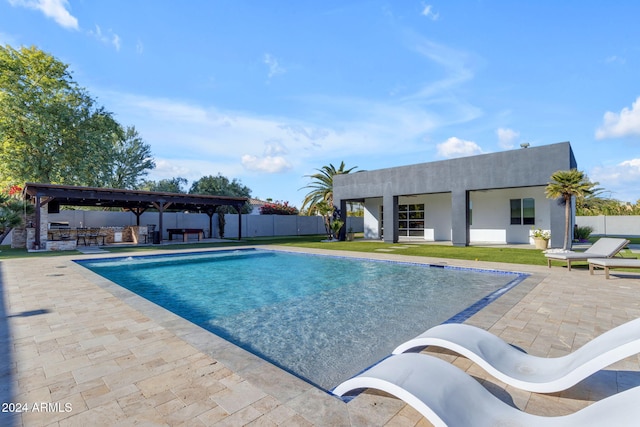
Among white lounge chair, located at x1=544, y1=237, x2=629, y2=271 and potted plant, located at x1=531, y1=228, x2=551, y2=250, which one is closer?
white lounge chair, located at x1=544, y1=237, x2=629, y2=271

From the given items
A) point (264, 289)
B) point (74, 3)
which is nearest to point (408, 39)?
point (264, 289)

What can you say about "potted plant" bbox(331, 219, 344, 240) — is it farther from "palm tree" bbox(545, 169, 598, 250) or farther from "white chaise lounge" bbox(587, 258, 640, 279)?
"white chaise lounge" bbox(587, 258, 640, 279)

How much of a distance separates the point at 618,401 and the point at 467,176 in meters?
15.7

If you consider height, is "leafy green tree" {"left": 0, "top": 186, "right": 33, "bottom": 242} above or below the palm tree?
below

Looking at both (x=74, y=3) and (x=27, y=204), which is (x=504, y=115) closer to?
(x=74, y=3)

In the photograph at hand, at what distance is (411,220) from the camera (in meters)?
21.5

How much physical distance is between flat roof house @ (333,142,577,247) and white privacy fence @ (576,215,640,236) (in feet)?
46.5

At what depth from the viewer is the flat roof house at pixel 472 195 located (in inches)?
541

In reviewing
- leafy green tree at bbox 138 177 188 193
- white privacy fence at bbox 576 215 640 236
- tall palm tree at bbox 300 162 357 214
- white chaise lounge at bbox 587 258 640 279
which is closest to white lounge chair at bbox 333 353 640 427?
white chaise lounge at bbox 587 258 640 279

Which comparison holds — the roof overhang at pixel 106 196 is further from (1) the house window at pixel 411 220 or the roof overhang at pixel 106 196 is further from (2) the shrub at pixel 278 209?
(1) the house window at pixel 411 220

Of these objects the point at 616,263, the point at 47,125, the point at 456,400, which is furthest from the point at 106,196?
the point at 616,263

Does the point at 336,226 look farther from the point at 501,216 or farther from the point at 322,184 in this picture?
the point at 501,216

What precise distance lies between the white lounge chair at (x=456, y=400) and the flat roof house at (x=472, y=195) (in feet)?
46.0

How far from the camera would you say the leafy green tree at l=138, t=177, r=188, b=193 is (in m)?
37.9
